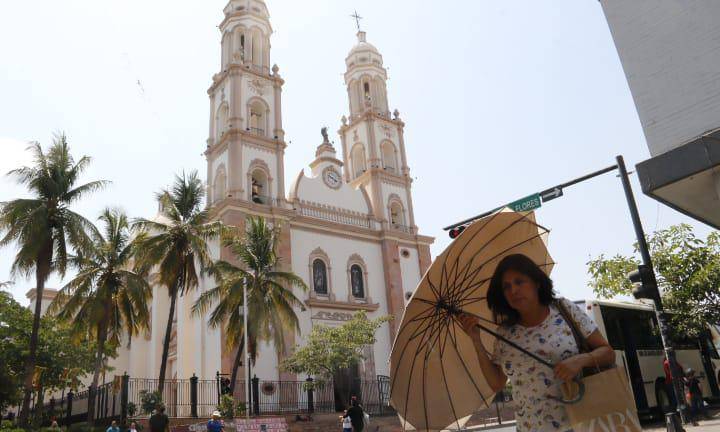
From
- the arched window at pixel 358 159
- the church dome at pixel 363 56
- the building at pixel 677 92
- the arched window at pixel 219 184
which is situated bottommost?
the building at pixel 677 92

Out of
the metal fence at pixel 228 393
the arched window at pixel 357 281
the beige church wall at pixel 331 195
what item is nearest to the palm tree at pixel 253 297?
the metal fence at pixel 228 393

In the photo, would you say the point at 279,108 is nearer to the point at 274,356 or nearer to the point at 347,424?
the point at 274,356

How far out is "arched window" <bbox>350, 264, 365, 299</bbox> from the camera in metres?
30.6

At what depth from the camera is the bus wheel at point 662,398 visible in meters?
15.3

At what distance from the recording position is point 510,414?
28.6 m

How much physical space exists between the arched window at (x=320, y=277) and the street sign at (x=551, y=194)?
1841 centimetres

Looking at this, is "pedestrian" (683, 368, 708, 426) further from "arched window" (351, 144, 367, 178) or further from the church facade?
"arched window" (351, 144, 367, 178)

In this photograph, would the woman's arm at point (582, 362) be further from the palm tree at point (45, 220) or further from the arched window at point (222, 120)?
the arched window at point (222, 120)

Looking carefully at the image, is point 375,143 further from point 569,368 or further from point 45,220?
point 569,368

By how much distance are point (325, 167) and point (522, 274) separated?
99.7ft

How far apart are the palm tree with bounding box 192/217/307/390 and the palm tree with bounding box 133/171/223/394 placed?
89 cm

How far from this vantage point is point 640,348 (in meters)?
15.4

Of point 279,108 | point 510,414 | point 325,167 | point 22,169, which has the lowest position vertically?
point 510,414

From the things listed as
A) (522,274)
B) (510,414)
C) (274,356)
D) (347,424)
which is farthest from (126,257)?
(522,274)
